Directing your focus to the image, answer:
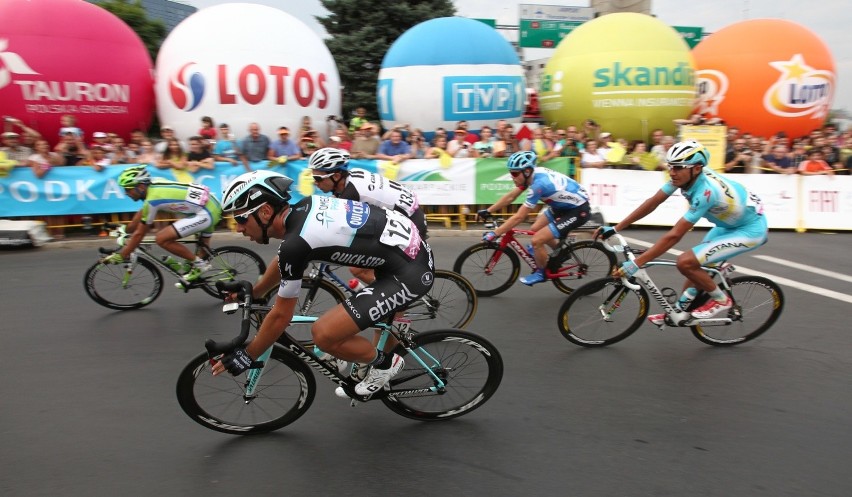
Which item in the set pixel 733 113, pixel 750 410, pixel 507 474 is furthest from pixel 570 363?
pixel 733 113

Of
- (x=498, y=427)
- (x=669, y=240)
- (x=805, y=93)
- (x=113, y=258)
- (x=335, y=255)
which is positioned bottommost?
(x=498, y=427)

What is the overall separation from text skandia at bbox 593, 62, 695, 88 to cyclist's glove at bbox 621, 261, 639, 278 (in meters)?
10.6

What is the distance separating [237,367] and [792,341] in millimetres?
5016

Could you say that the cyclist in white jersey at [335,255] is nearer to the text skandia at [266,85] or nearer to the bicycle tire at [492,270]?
the bicycle tire at [492,270]

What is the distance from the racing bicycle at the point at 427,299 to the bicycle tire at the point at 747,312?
2143mm

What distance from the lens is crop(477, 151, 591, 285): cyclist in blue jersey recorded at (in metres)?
7.12

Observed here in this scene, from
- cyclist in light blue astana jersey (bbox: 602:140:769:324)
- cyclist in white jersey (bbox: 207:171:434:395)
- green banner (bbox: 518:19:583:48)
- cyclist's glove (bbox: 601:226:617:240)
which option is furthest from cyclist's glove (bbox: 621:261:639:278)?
green banner (bbox: 518:19:583:48)

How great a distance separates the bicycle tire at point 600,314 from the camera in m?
5.45

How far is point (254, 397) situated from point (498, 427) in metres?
1.61

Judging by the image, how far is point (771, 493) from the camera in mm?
3344

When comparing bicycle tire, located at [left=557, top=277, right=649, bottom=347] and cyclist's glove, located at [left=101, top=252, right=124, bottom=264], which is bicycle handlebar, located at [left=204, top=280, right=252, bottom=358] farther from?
cyclist's glove, located at [left=101, top=252, right=124, bottom=264]

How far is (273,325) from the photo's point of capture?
11.4 ft

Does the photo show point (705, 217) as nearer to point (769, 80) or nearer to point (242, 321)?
point (242, 321)

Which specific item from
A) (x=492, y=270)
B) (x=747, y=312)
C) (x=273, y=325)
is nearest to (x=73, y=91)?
(x=492, y=270)
